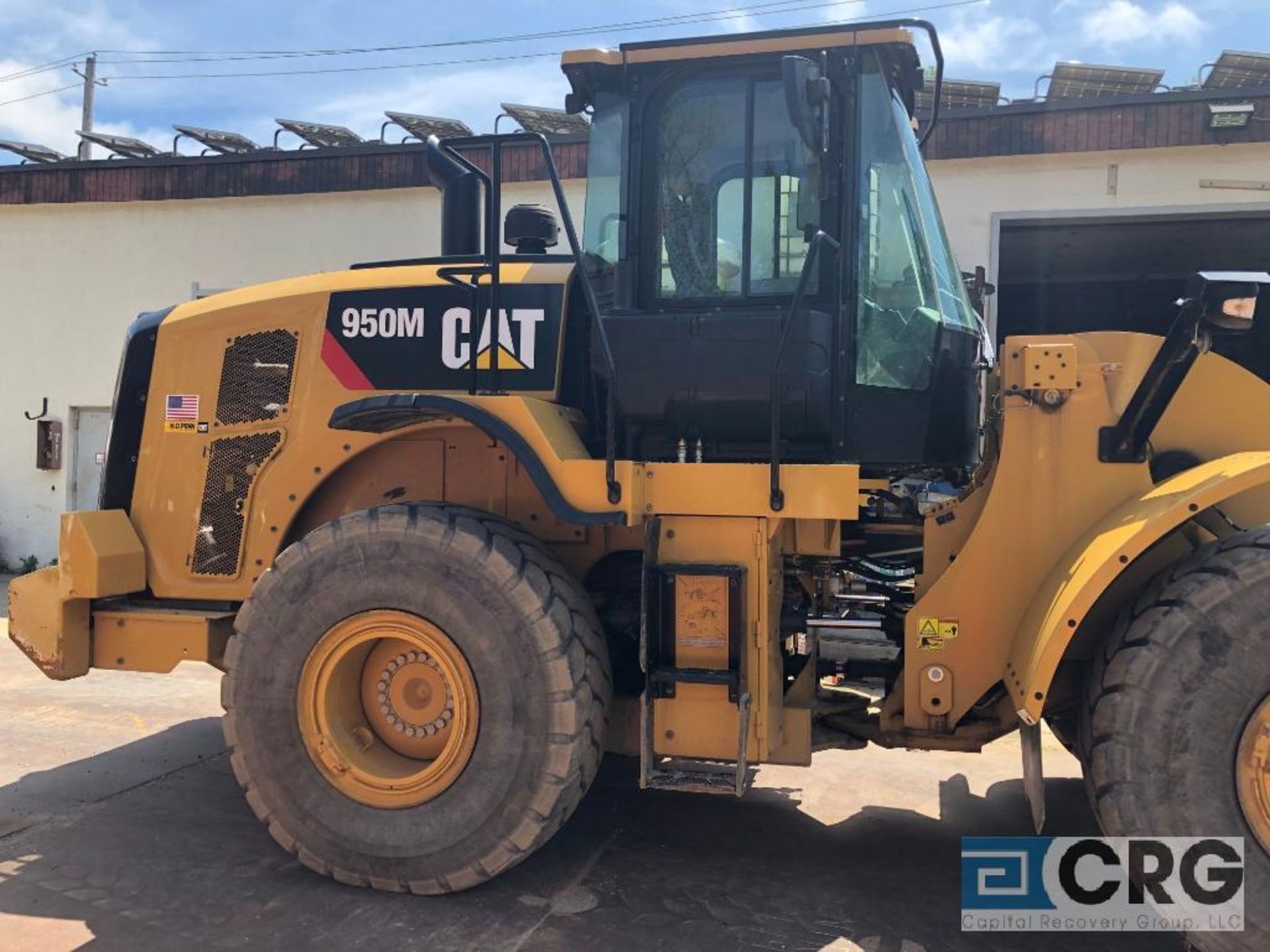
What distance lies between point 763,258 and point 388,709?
2.25m

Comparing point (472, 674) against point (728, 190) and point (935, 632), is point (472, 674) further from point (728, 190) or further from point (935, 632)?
point (728, 190)

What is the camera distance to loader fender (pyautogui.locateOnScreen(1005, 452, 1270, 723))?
10.1 feet

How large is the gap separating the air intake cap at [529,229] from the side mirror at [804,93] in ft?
5.59

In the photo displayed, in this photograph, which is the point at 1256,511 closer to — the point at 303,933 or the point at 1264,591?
the point at 1264,591

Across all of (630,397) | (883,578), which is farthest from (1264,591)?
(630,397)

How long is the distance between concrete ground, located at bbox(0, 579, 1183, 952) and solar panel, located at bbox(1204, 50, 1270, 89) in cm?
703

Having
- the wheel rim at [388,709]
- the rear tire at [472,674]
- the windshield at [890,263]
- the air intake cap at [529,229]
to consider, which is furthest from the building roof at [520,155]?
the wheel rim at [388,709]

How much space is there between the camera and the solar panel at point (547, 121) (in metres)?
10.8

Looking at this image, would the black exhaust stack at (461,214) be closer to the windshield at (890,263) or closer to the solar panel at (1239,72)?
the windshield at (890,263)

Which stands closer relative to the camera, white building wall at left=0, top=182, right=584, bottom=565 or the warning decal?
the warning decal

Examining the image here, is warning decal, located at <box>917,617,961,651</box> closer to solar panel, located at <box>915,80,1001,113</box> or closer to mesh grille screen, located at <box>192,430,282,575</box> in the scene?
mesh grille screen, located at <box>192,430,282,575</box>

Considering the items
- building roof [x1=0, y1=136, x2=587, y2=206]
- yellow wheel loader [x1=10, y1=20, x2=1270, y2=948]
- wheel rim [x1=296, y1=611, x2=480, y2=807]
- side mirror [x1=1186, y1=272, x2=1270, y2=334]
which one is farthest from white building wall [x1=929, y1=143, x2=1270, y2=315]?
wheel rim [x1=296, y1=611, x2=480, y2=807]

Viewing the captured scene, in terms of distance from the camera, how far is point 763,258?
375 centimetres

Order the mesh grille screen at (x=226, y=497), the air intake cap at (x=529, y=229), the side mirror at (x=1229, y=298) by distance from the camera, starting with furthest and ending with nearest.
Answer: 1. the air intake cap at (x=529, y=229)
2. the mesh grille screen at (x=226, y=497)
3. the side mirror at (x=1229, y=298)
